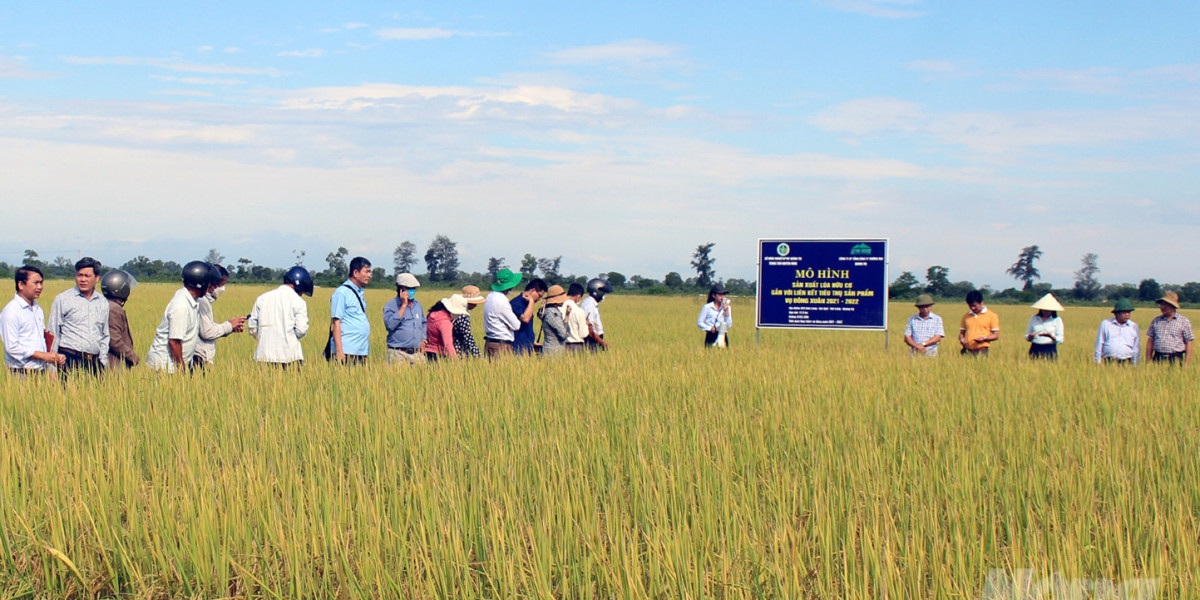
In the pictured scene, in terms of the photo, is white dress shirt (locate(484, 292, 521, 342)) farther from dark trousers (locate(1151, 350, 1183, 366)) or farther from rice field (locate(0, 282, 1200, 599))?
dark trousers (locate(1151, 350, 1183, 366))

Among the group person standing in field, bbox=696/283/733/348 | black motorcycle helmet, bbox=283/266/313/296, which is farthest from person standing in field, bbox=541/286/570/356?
black motorcycle helmet, bbox=283/266/313/296

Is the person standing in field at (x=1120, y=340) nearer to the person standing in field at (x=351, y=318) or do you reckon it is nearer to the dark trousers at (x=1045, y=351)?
the dark trousers at (x=1045, y=351)

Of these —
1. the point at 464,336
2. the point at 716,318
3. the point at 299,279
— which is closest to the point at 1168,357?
the point at 716,318

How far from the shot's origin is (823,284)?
1344 cm

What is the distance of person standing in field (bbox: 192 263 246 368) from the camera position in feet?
23.5

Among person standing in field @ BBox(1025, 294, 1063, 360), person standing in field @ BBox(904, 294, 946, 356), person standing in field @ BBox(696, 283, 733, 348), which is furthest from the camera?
person standing in field @ BBox(696, 283, 733, 348)

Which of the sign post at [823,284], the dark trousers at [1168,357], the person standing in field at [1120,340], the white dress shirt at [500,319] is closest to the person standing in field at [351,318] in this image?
the white dress shirt at [500,319]

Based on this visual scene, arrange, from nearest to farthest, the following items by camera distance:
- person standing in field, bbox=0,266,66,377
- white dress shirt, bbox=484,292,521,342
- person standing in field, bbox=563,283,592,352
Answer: person standing in field, bbox=0,266,66,377, white dress shirt, bbox=484,292,521,342, person standing in field, bbox=563,283,592,352

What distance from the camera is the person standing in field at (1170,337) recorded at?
9664 mm

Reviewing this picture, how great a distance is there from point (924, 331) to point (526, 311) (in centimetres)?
510

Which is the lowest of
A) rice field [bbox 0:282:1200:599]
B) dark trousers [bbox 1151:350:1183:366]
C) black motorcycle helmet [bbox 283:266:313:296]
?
rice field [bbox 0:282:1200:599]

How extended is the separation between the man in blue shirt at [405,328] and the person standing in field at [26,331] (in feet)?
9.18

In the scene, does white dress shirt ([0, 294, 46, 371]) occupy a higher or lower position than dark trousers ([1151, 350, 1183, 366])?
higher

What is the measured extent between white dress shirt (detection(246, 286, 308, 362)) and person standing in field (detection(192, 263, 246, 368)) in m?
0.23
